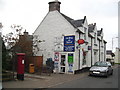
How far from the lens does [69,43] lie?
18.1 meters

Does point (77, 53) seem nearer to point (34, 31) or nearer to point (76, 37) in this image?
point (76, 37)

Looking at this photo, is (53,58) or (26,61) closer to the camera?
(26,61)

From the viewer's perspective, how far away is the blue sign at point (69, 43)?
17.9 m

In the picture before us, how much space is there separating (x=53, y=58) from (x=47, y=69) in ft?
9.07

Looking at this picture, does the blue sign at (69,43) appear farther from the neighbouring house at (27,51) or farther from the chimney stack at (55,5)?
the chimney stack at (55,5)

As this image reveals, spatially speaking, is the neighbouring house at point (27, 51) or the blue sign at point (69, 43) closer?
the neighbouring house at point (27, 51)

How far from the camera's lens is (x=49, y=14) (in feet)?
67.1

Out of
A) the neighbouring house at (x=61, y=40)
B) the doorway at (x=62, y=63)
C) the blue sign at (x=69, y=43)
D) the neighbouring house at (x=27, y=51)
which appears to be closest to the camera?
the neighbouring house at (x=27, y=51)

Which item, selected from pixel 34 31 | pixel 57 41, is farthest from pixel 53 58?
pixel 34 31

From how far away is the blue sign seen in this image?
17922mm

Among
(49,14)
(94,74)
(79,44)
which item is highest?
(49,14)

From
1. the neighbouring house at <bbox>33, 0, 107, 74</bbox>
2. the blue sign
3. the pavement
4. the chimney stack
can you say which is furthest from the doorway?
the chimney stack

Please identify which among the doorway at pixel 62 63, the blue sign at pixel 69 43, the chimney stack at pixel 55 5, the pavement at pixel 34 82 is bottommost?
the pavement at pixel 34 82

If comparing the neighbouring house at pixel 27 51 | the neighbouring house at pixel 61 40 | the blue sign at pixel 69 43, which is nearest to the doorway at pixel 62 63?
the neighbouring house at pixel 61 40
